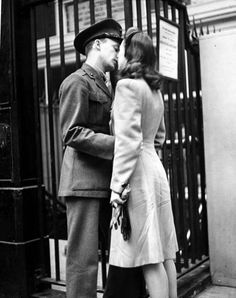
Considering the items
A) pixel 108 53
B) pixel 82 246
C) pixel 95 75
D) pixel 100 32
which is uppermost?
pixel 100 32

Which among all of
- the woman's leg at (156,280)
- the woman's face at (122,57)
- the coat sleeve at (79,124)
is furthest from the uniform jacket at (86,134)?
the woman's leg at (156,280)

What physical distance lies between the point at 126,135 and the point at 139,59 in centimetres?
51

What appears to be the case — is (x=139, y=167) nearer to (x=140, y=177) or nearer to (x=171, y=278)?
(x=140, y=177)

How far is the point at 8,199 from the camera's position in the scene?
12.4 ft

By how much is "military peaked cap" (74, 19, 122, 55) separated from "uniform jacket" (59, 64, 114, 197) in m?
0.21

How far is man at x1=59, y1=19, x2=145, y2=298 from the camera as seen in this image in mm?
3020

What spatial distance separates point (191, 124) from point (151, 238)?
73.0 inches

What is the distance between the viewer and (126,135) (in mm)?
2844

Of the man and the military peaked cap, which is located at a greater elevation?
the military peaked cap

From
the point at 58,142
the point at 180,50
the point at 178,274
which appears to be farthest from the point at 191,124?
the point at 58,142

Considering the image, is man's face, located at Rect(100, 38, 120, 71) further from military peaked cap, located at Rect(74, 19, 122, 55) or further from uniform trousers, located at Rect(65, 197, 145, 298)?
uniform trousers, located at Rect(65, 197, 145, 298)

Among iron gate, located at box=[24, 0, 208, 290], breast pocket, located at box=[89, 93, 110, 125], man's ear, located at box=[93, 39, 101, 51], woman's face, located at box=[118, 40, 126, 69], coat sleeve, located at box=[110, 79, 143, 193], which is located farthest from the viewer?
iron gate, located at box=[24, 0, 208, 290]

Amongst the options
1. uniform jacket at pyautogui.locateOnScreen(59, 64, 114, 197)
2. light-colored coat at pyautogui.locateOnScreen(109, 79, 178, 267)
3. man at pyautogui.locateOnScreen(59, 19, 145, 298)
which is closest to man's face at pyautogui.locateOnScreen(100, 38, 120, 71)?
man at pyautogui.locateOnScreen(59, 19, 145, 298)

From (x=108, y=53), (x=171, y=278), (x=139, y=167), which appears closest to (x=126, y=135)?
(x=139, y=167)
